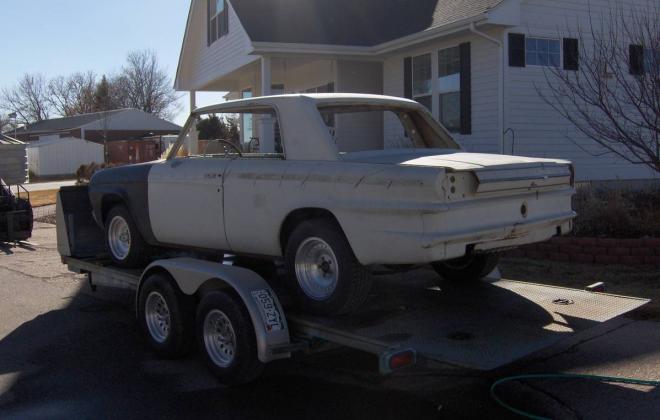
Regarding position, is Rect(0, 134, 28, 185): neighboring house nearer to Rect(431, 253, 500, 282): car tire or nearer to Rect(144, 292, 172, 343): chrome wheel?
Rect(144, 292, 172, 343): chrome wheel

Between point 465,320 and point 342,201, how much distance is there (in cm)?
120

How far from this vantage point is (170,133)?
63.4m

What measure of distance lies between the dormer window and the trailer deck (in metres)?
14.5

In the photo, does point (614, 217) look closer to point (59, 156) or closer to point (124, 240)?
point (124, 240)

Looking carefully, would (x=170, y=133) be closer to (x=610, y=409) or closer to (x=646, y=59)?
(x=646, y=59)

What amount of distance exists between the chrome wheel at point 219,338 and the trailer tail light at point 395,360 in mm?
1484

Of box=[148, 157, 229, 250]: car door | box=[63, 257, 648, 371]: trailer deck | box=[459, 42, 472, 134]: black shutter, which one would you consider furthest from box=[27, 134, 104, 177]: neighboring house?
box=[63, 257, 648, 371]: trailer deck

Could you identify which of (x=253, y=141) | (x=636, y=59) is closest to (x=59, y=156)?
(x=636, y=59)

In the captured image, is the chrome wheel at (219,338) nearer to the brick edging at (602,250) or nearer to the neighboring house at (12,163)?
the brick edging at (602,250)

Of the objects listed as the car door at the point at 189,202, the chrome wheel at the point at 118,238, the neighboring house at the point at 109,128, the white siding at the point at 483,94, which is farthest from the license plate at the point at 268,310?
the neighboring house at the point at 109,128

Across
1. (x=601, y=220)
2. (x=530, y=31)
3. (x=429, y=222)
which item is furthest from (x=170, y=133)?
(x=429, y=222)

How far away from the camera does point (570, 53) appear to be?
13.7m

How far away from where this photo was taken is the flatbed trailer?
4203 mm

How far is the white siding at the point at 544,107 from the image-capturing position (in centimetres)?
1331
